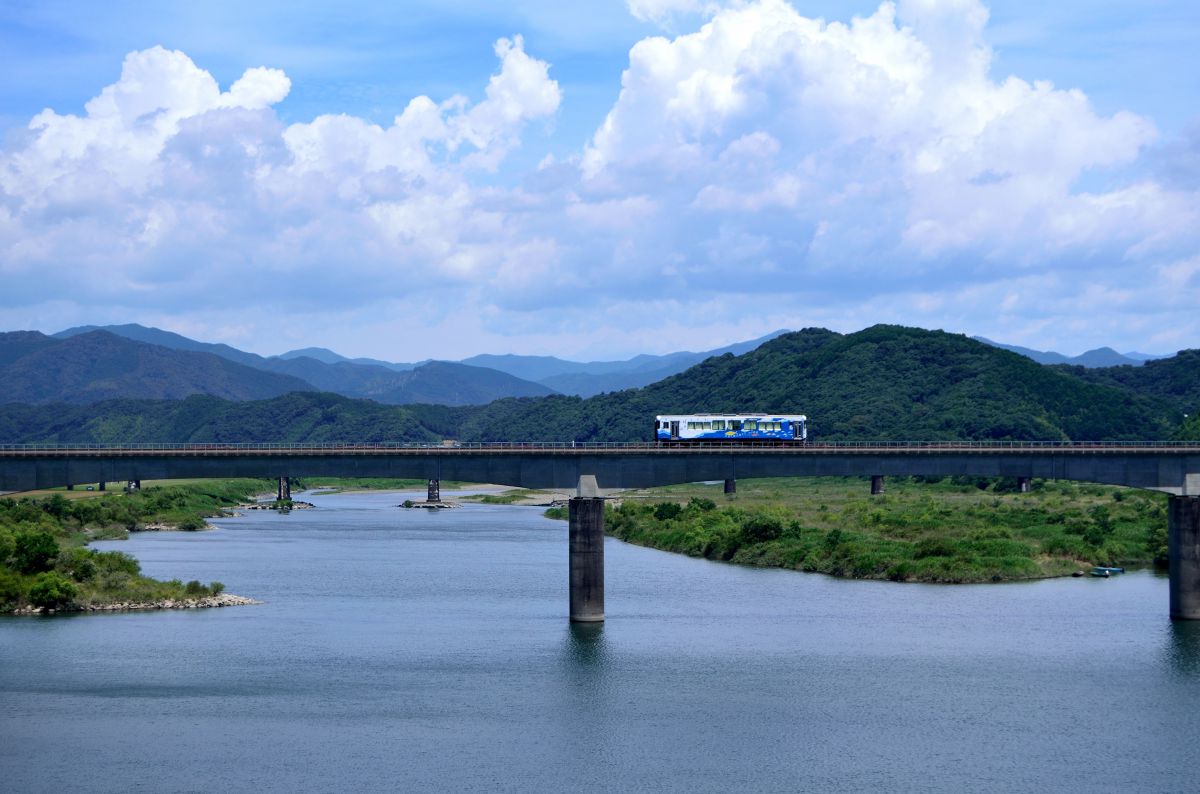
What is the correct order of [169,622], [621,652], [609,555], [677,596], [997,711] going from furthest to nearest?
1. [609,555]
2. [677,596]
3. [169,622]
4. [621,652]
5. [997,711]

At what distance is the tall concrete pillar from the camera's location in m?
90.2

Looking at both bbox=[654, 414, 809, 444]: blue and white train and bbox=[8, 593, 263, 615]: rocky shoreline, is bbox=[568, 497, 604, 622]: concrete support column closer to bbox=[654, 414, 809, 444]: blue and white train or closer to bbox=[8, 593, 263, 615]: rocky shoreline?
bbox=[8, 593, 263, 615]: rocky shoreline

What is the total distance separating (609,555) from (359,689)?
230 feet

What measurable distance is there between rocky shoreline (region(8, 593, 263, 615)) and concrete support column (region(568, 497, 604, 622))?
23418 millimetres

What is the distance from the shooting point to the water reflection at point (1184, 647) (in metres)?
75.2

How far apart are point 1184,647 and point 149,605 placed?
63.2m

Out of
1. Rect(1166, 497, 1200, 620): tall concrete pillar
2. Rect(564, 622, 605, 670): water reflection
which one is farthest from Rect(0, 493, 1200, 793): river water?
Rect(1166, 497, 1200, 620): tall concrete pillar

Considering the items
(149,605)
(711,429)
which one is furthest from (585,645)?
(711,429)

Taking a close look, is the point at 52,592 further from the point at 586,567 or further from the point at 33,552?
the point at 586,567

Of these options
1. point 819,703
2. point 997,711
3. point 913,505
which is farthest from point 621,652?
point 913,505

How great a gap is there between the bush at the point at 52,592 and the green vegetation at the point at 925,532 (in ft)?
188

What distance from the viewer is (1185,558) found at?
91000 mm

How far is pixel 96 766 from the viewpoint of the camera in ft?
185

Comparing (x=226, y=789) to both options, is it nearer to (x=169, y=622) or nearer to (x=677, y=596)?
(x=169, y=622)
